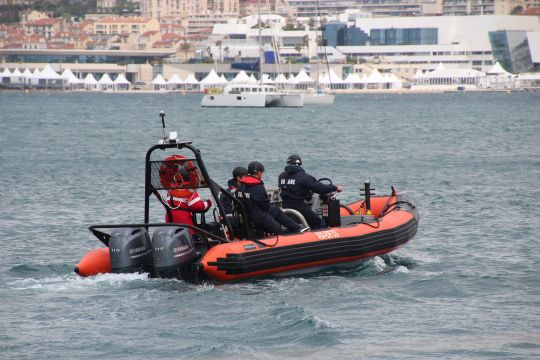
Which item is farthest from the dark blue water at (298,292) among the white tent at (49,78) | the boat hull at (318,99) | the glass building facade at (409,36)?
the glass building facade at (409,36)

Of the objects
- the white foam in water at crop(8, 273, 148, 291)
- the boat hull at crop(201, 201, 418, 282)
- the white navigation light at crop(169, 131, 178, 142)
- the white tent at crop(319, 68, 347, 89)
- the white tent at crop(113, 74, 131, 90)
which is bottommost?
the white tent at crop(113, 74, 131, 90)

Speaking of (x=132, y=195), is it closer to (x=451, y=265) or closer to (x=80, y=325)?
(x=451, y=265)

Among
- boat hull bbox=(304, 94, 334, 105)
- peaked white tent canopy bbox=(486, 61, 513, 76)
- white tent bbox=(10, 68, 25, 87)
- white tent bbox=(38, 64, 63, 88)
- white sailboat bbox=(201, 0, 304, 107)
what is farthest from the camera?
white tent bbox=(10, 68, 25, 87)

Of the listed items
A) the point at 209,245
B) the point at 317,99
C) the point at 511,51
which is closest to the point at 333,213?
the point at 209,245

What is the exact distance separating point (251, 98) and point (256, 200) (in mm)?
85877

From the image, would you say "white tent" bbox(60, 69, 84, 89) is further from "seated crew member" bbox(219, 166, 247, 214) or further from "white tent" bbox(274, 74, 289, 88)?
"seated crew member" bbox(219, 166, 247, 214)

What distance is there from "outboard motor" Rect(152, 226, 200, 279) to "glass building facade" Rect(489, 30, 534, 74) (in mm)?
162962

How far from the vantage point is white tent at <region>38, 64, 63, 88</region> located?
162875 mm

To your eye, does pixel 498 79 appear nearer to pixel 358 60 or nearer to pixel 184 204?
pixel 358 60

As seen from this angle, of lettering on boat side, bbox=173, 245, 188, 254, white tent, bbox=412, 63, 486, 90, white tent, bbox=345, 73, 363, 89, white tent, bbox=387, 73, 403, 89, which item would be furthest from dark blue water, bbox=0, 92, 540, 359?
white tent, bbox=412, 63, 486, 90

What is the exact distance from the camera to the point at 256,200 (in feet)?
50.2

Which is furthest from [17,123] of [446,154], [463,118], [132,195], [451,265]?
[451,265]

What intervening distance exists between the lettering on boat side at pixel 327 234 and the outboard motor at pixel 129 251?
2.19 metres

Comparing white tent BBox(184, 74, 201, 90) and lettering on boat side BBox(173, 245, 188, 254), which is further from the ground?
lettering on boat side BBox(173, 245, 188, 254)
